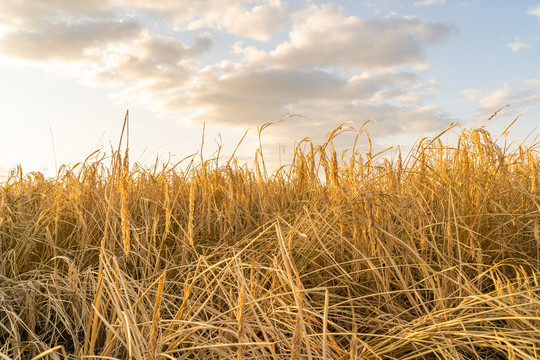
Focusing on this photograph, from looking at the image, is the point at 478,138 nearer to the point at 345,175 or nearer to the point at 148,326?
the point at 345,175

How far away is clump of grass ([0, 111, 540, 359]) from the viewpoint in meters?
1.29

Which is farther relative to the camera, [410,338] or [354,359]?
[410,338]

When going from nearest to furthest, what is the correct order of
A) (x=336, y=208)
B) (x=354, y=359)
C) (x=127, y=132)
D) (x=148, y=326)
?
(x=354, y=359)
(x=127, y=132)
(x=148, y=326)
(x=336, y=208)

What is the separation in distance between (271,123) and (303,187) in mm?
627

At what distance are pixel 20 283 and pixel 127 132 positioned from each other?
1.19m

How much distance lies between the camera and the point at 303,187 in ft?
10.1

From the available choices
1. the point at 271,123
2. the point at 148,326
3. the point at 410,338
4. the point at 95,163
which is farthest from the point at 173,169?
the point at 410,338

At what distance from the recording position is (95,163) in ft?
9.25

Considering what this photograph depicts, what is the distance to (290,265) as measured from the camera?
1.70m

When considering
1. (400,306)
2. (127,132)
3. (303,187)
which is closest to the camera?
(127,132)

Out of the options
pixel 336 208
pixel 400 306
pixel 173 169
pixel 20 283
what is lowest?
pixel 400 306

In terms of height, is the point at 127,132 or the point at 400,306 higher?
the point at 127,132

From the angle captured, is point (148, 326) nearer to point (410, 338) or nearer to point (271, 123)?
point (410, 338)

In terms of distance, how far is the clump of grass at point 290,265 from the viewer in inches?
50.7
